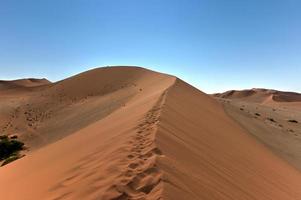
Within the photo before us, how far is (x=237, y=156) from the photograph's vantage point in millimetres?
11391

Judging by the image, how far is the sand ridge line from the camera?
5457mm

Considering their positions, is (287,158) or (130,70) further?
(130,70)

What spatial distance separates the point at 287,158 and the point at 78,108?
2057cm

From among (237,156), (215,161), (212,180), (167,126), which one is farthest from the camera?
(237,156)

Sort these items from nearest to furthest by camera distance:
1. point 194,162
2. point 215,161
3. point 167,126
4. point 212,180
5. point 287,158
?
point 212,180 → point 194,162 → point 215,161 → point 167,126 → point 287,158

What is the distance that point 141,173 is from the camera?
6.12 meters

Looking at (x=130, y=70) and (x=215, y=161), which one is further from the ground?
(x=130, y=70)

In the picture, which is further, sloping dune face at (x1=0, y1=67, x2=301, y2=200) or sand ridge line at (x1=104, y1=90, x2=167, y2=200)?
sloping dune face at (x1=0, y1=67, x2=301, y2=200)

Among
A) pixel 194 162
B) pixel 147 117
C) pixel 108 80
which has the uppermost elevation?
pixel 108 80

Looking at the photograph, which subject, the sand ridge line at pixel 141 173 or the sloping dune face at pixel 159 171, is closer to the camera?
the sand ridge line at pixel 141 173

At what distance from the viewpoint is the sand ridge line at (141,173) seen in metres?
5.46

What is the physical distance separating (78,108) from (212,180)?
89.5 ft

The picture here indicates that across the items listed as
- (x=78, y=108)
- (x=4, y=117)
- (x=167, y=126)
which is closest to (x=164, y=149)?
(x=167, y=126)

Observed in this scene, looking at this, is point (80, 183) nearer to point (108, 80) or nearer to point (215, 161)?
point (215, 161)
